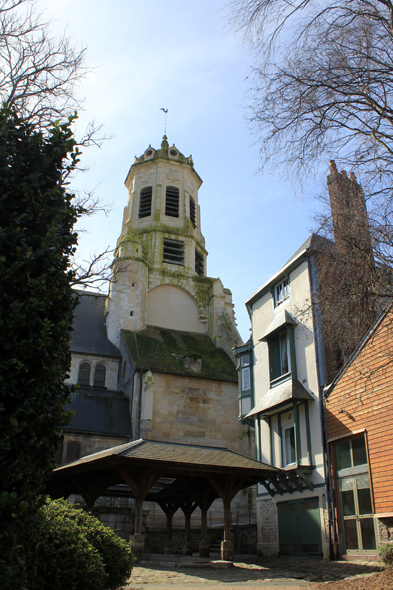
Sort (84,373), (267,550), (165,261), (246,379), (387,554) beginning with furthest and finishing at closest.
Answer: (165,261)
(84,373)
(246,379)
(267,550)
(387,554)

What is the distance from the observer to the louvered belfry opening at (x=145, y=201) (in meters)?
33.3

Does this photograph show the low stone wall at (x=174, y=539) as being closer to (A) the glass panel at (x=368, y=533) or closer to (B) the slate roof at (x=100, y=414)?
(B) the slate roof at (x=100, y=414)

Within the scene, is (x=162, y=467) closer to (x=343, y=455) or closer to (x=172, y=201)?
(x=343, y=455)

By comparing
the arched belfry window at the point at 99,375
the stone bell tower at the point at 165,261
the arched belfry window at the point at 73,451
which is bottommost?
the arched belfry window at the point at 73,451

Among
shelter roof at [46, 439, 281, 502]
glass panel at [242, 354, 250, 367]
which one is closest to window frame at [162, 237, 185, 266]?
glass panel at [242, 354, 250, 367]

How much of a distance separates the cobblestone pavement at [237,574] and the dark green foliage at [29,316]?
12.8ft

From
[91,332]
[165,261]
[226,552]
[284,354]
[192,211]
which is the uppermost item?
[192,211]

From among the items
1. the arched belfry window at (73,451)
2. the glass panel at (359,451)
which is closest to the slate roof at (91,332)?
the arched belfry window at (73,451)

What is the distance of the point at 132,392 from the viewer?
74.5 ft

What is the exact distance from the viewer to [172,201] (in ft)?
111

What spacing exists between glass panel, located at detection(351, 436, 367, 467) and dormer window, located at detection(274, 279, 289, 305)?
5.83 m

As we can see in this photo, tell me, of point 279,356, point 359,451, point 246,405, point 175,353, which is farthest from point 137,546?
point 175,353

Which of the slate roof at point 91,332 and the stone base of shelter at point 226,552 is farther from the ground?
the slate roof at point 91,332

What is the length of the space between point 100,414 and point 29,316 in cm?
1757
